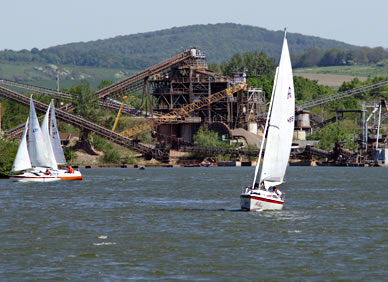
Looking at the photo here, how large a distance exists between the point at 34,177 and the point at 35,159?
243 centimetres

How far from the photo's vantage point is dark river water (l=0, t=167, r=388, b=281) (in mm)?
36781

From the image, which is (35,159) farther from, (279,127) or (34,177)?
(279,127)

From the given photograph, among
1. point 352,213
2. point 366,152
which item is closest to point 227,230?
point 352,213

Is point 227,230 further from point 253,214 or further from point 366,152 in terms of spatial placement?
point 366,152

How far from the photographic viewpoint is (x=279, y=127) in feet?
183

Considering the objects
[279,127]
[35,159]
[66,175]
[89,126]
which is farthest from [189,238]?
[89,126]

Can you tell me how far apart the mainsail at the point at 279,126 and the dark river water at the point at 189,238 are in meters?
2.82

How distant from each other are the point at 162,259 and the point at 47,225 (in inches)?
602

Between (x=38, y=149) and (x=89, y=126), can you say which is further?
(x=89, y=126)

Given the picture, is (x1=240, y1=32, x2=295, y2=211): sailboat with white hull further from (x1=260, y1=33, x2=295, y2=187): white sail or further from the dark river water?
the dark river water

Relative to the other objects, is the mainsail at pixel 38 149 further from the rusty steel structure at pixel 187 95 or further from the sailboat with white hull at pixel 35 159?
the rusty steel structure at pixel 187 95

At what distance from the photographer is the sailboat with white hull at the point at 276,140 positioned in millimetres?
55500

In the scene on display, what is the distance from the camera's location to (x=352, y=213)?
61031 millimetres

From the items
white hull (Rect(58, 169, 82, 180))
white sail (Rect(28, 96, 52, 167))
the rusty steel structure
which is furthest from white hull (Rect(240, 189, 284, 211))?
the rusty steel structure
